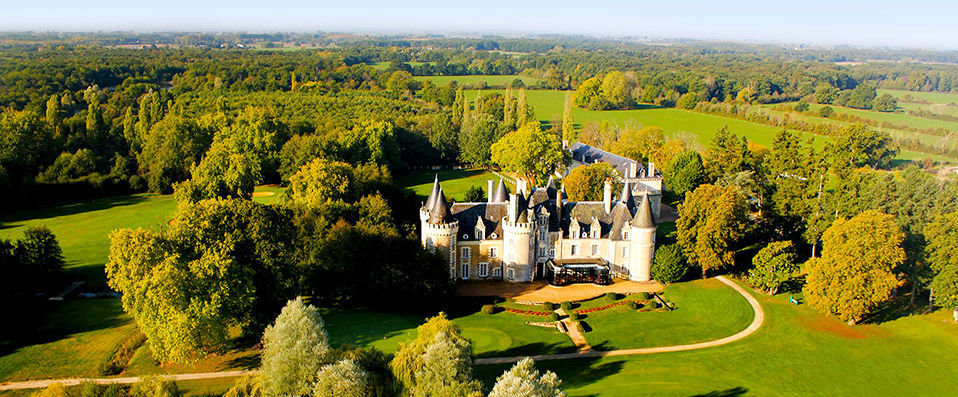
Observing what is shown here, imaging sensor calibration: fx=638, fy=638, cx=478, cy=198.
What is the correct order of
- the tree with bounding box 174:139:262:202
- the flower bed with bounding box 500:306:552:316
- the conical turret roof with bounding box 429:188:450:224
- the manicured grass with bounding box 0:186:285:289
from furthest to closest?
the tree with bounding box 174:139:262:202 < the manicured grass with bounding box 0:186:285:289 < the conical turret roof with bounding box 429:188:450:224 < the flower bed with bounding box 500:306:552:316

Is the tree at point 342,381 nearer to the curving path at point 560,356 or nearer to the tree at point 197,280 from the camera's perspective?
the curving path at point 560,356

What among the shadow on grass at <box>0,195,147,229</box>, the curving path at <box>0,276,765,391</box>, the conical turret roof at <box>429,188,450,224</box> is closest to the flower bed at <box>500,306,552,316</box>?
the curving path at <box>0,276,765,391</box>

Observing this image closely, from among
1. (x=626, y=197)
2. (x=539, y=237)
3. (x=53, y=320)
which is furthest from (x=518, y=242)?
(x=53, y=320)

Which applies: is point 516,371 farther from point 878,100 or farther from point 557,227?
point 878,100

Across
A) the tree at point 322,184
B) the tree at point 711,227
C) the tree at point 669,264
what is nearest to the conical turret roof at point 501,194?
the tree at point 669,264

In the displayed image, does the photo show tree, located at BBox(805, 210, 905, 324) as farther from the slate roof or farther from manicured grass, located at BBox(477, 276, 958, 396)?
the slate roof

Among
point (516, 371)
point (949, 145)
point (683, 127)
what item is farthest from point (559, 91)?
point (516, 371)

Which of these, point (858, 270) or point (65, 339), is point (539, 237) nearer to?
point (858, 270)
